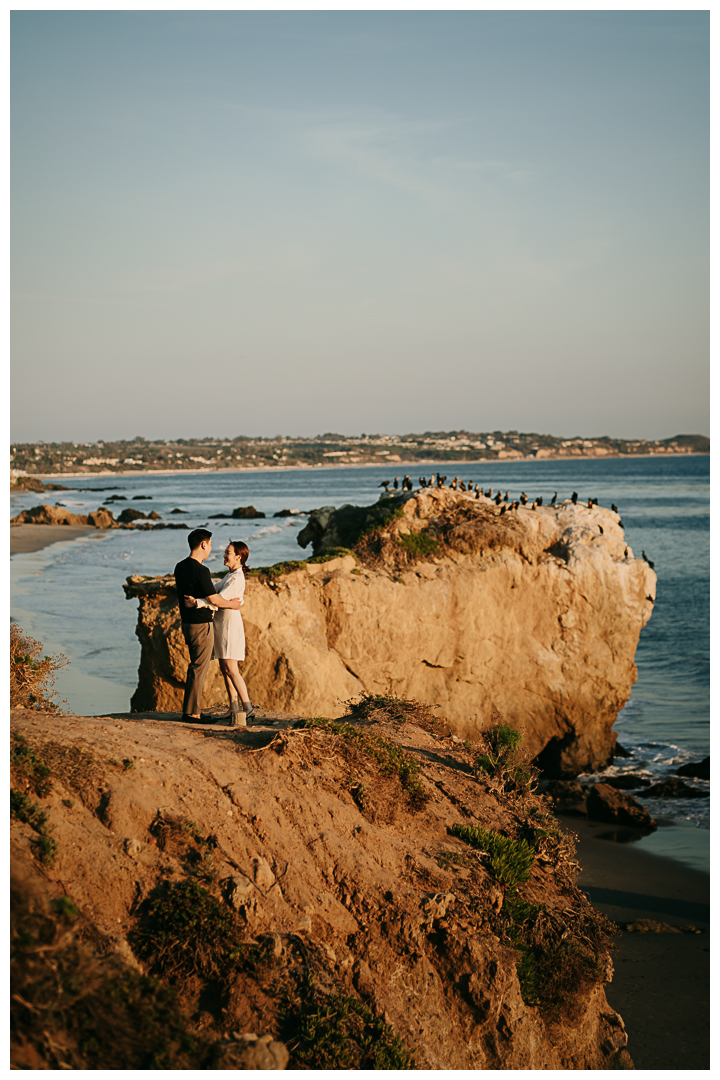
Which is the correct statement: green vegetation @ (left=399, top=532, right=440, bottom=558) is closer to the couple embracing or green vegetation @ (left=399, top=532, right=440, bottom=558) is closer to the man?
the couple embracing

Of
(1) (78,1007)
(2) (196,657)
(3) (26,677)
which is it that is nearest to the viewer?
(1) (78,1007)

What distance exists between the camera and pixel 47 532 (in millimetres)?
49875

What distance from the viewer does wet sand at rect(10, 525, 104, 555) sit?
42.6 m

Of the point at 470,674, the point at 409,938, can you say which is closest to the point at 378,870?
the point at 409,938

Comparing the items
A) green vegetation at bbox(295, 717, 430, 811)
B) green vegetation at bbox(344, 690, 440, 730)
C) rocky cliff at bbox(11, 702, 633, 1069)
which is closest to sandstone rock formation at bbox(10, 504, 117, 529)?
green vegetation at bbox(344, 690, 440, 730)

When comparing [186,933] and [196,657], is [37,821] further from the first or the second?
[196,657]

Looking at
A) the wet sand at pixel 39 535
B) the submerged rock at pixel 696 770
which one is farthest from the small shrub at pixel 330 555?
the wet sand at pixel 39 535

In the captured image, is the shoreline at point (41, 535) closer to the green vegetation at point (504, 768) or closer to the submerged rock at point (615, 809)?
the submerged rock at point (615, 809)

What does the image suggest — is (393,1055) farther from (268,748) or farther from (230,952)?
(268,748)

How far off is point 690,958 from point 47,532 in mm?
46975

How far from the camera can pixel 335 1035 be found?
187 inches

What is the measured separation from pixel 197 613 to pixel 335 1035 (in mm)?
4391

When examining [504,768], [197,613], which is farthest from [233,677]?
[504,768]

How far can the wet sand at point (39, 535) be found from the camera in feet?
140
